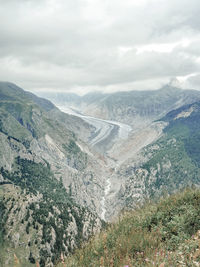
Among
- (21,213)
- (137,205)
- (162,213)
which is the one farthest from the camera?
(21,213)

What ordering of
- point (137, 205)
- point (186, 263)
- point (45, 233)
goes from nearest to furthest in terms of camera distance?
1. point (186, 263)
2. point (137, 205)
3. point (45, 233)

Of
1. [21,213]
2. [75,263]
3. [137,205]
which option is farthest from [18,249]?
[75,263]

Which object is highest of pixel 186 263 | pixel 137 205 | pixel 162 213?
pixel 186 263

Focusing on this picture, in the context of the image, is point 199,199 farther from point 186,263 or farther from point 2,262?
point 2,262

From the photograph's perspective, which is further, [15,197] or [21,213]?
[15,197]

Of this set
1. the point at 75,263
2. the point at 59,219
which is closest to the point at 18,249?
the point at 59,219

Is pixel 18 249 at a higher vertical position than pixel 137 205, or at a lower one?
lower
